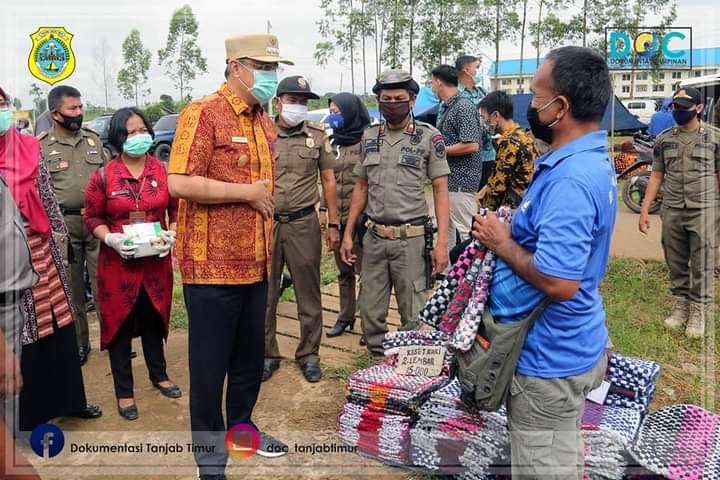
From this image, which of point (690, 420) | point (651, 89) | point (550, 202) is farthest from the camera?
point (651, 89)

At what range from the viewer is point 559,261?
166 centimetres

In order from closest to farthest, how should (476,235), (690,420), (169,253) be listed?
(476,235) → (690,420) → (169,253)

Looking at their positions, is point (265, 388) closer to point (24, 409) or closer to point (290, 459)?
point (290, 459)

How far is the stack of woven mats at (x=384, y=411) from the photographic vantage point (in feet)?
9.44

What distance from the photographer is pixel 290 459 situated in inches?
116

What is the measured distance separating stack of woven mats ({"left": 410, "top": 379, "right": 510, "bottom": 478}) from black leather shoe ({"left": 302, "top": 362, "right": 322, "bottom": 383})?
1.12 m

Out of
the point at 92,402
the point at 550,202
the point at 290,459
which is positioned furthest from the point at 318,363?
the point at 550,202

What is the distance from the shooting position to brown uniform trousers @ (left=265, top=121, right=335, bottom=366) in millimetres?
3789

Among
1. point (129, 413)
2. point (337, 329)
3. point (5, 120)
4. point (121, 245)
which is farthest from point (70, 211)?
point (337, 329)

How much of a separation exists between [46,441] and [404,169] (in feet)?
8.34

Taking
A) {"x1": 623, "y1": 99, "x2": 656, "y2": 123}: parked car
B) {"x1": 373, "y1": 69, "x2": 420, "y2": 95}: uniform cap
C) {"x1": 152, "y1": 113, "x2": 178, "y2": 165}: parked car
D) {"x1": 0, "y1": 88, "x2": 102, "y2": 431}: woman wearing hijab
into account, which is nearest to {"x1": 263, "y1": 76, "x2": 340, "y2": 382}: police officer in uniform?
{"x1": 373, "y1": 69, "x2": 420, "y2": 95}: uniform cap

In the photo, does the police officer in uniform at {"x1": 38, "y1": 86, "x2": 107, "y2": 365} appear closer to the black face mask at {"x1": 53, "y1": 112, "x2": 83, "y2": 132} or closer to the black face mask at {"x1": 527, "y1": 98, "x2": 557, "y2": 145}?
the black face mask at {"x1": 53, "y1": 112, "x2": 83, "y2": 132}

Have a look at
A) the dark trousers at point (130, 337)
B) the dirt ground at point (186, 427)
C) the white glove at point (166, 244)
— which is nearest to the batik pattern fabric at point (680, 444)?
the dirt ground at point (186, 427)

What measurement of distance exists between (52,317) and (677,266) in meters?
4.60
